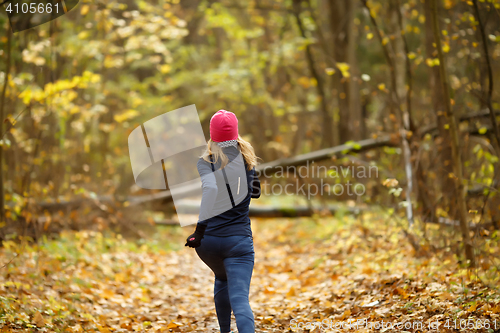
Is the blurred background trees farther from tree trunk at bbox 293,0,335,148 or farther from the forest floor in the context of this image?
the forest floor

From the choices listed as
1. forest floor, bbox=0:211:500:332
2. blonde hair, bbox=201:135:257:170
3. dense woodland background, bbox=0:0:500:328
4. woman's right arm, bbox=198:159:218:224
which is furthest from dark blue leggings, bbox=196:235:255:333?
dense woodland background, bbox=0:0:500:328

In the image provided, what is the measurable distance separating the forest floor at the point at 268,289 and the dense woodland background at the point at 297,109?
0.40 metres

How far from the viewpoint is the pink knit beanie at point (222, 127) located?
3.51m

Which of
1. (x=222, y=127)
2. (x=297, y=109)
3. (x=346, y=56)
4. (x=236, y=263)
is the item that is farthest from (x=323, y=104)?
(x=236, y=263)

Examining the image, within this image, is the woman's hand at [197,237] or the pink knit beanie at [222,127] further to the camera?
the pink knit beanie at [222,127]

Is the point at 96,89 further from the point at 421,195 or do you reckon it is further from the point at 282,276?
the point at 421,195

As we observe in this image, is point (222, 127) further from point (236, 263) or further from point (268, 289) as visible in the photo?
point (268, 289)

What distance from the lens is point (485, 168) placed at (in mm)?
6215

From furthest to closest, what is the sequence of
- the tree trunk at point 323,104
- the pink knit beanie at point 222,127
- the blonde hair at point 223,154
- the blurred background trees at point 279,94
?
the tree trunk at point 323,104 < the blurred background trees at point 279,94 < the pink knit beanie at point 222,127 < the blonde hair at point 223,154

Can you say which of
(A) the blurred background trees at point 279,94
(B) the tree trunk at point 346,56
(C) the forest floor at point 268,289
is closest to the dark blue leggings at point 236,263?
(C) the forest floor at point 268,289

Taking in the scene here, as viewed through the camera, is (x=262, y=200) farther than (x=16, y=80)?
Yes

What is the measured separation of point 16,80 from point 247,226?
577cm

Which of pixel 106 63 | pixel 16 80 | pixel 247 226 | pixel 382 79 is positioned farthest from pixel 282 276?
pixel 382 79

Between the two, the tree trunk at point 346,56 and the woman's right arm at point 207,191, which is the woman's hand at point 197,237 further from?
the tree trunk at point 346,56
